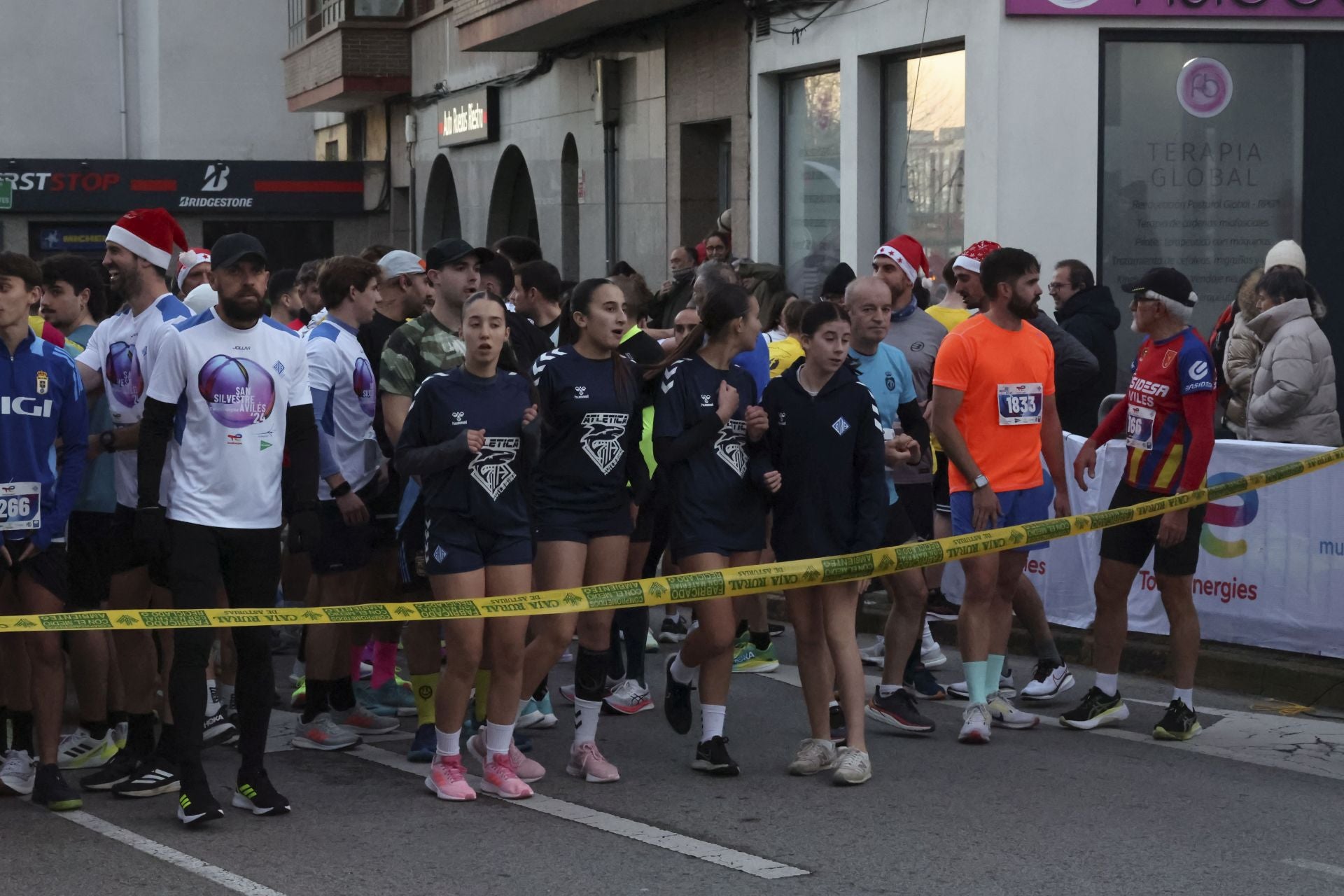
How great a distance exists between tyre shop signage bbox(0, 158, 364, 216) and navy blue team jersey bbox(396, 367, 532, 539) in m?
24.0

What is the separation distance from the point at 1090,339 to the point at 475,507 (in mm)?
5530

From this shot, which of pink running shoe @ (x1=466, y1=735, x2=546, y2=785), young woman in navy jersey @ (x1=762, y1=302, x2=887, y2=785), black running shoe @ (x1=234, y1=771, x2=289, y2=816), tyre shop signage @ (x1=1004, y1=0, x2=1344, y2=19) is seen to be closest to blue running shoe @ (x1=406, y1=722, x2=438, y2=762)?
pink running shoe @ (x1=466, y1=735, x2=546, y2=785)

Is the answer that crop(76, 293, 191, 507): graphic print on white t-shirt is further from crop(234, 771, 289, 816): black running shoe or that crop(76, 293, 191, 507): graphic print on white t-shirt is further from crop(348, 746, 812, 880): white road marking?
crop(348, 746, 812, 880): white road marking

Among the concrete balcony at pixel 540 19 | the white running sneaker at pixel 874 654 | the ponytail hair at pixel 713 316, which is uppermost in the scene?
the concrete balcony at pixel 540 19

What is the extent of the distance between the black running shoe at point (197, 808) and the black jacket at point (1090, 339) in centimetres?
602

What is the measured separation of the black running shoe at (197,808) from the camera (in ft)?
20.3

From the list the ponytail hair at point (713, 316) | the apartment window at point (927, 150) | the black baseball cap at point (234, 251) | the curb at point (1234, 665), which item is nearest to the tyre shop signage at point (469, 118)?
the apartment window at point (927, 150)

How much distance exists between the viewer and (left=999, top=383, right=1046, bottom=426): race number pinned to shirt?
7641 mm

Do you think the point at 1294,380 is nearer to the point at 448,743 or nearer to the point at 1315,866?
the point at 1315,866

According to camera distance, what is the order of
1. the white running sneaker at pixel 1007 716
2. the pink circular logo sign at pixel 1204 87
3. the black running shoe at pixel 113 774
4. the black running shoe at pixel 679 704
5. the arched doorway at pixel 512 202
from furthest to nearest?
the arched doorway at pixel 512 202 < the pink circular logo sign at pixel 1204 87 < the white running sneaker at pixel 1007 716 < the black running shoe at pixel 679 704 < the black running shoe at pixel 113 774

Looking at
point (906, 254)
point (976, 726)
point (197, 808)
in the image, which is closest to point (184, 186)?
point (906, 254)

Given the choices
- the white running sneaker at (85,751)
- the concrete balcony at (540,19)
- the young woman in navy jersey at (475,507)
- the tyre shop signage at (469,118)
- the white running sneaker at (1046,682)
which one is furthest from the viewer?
the tyre shop signage at (469,118)

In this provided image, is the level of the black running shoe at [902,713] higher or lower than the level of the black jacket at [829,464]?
Result: lower

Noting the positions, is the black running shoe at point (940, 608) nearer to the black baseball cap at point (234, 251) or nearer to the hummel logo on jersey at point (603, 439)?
the hummel logo on jersey at point (603, 439)
